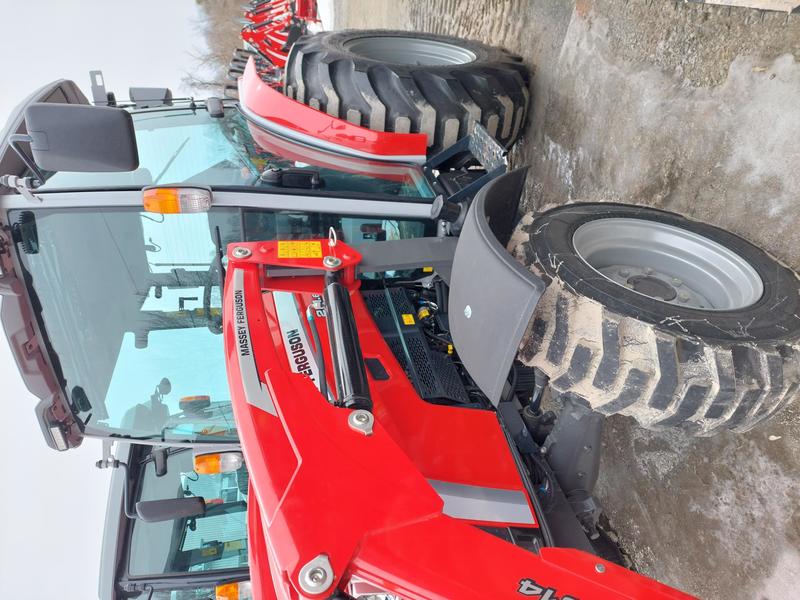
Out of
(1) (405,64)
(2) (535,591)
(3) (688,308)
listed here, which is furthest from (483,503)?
(1) (405,64)

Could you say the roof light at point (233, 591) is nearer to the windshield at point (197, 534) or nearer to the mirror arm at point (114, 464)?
the windshield at point (197, 534)

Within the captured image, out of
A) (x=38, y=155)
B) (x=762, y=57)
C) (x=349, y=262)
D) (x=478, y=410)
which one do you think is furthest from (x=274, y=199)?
(x=762, y=57)

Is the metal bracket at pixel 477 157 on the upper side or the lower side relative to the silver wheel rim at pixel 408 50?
lower

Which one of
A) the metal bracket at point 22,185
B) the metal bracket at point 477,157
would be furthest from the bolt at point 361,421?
the metal bracket at point 22,185

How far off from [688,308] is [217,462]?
165 centimetres

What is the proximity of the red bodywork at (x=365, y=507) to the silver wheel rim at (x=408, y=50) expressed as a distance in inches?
82.7

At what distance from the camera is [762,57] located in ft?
4.98

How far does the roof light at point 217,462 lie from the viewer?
1.98 m

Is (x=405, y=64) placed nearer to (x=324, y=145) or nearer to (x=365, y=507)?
(x=324, y=145)

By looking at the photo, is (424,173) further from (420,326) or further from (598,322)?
(598,322)

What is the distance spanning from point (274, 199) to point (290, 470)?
3.27ft

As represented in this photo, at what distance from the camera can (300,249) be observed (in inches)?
66.7

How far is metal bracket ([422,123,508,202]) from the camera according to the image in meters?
Result: 1.87

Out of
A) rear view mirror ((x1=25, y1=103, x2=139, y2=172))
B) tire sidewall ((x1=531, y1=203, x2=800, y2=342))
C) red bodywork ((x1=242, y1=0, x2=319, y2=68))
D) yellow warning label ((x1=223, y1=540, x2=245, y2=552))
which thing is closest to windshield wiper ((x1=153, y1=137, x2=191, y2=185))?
rear view mirror ((x1=25, y1=103, x2=139, y2=172))
